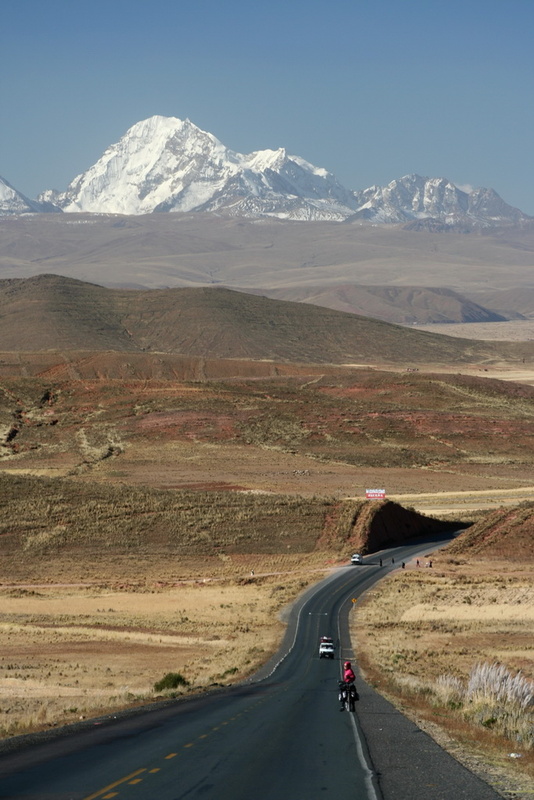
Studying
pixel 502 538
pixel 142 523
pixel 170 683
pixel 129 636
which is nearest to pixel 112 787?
pixel 170 683

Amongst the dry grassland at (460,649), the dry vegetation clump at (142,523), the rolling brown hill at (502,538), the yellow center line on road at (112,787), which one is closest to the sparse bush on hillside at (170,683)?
the dry grassland at (460,649)

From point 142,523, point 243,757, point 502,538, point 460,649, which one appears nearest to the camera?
point 243,757

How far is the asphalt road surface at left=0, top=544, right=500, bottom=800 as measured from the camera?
45.7 ft

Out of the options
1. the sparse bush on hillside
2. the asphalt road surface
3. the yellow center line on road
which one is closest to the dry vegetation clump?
the sparse bush on hillside

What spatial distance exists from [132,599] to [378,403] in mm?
76100

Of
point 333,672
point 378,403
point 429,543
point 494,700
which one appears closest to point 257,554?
point 429,543

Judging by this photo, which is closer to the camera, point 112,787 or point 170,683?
point 112,787

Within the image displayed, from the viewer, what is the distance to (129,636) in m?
41.1

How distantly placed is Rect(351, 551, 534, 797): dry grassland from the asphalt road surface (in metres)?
1.16

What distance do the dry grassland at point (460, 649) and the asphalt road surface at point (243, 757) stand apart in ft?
3.80

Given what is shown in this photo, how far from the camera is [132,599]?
51969 millimetres

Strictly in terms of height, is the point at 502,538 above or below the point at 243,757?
above

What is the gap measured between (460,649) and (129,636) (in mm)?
12987

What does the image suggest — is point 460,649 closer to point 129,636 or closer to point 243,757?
point 129,636
